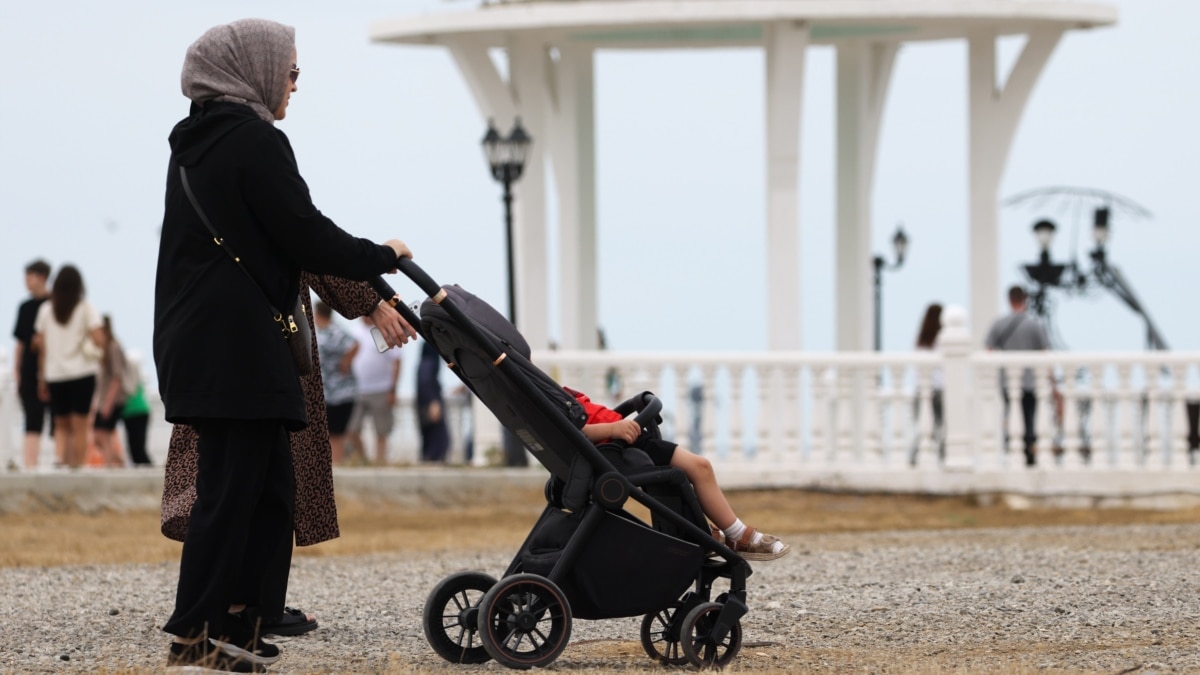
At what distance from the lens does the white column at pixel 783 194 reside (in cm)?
2020

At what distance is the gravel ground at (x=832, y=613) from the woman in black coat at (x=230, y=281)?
46 cm

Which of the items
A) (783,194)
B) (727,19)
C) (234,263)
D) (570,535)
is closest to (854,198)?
(783,194)

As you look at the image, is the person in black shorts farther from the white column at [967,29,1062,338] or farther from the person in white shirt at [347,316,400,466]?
the white column at [967,29,1062,338]

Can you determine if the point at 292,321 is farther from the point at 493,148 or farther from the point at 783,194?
the point at 783,194

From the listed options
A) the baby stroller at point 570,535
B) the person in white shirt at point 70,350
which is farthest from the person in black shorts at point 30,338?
the baby stroller at point 570,535

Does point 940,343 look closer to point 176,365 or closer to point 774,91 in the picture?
point 774,91

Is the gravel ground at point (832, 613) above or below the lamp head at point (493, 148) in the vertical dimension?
below

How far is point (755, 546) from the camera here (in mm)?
6941

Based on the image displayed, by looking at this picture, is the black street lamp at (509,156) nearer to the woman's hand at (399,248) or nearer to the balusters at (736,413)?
the balusters at (736,413)

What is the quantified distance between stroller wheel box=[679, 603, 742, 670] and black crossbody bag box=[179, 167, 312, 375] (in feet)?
4.95

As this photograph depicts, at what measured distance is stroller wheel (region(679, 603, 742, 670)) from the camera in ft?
21.9

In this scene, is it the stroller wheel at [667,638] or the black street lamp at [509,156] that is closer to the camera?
the stroller wheel at [667,638]

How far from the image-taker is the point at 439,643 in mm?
6812

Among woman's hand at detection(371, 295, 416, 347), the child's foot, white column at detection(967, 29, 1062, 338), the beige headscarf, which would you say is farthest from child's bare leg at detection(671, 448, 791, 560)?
white column at detection(967, 29, 1062, 338)
